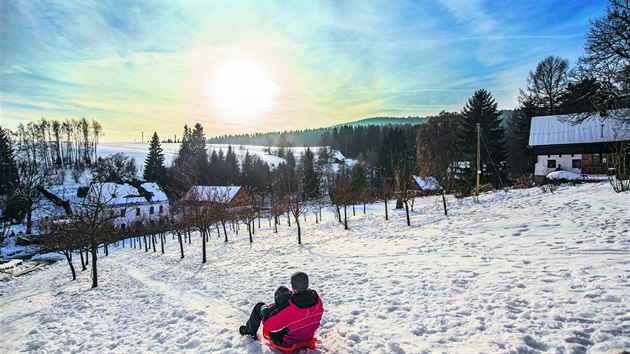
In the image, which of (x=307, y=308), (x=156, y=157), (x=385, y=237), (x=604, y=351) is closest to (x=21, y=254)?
(x=156, y=157)

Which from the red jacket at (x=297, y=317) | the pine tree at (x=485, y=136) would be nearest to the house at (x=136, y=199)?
the pine tree at (x=485, y=136)

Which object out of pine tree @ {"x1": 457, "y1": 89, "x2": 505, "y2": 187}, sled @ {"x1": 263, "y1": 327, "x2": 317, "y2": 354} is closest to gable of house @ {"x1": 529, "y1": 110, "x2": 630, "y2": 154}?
pine tree @ {"x1": 457, "y1": 89, "x2": 505, "y2": 187}

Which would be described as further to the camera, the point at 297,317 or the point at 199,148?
the point at 199,148

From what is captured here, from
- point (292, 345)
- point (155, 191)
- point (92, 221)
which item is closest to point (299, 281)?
point (292, 345)

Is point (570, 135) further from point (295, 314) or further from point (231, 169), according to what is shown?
point (231, 169)

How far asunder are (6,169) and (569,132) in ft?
256

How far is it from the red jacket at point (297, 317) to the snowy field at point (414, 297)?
69 centimetres

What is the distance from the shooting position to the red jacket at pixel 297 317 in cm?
483

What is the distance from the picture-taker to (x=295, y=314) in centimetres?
484

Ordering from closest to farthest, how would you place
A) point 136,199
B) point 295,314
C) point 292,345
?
point 295,314
point 292,345
point 136,199

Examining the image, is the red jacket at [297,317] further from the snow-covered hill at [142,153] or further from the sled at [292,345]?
the snow-covered hill at [142,153]

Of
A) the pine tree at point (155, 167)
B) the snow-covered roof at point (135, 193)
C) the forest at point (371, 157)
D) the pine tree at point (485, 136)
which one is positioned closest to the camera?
the forest at point (371, 157)

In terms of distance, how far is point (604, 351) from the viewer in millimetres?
4297

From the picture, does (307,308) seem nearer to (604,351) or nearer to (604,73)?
(604,351)
